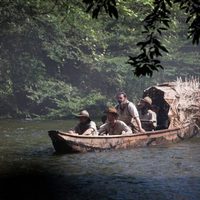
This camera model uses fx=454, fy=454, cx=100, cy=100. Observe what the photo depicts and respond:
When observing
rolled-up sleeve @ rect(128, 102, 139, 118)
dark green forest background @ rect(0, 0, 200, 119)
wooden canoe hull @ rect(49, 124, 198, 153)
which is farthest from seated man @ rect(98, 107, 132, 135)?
dark green forest background @ rect(0, 0, 200, 119)

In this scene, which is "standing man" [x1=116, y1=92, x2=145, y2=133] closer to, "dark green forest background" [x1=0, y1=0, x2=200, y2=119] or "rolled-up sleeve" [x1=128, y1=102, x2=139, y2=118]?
"rolled-up sleeve" [x1=128, y1=102, x2=139, y2=118]

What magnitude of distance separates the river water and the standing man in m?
0.89

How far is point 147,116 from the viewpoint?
53.4 feet

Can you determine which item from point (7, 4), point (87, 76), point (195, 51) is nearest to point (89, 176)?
point (7, 4)

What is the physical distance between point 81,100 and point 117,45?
5.80 m

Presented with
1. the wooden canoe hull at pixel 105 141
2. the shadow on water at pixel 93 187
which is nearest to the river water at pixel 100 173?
the shadow on water at pixel 93 187

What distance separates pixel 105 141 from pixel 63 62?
50.5 feet

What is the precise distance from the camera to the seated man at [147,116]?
1609 cm

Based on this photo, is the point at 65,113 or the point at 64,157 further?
the point at 65,113

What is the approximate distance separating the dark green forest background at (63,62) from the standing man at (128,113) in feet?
29.3

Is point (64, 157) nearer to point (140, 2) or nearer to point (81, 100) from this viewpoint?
point (140, 2)

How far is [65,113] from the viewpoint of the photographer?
25875mm

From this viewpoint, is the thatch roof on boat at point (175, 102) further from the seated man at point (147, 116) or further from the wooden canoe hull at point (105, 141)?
the wooden canoe hull at point (105, 141)

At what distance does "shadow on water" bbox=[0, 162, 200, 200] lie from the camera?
873 centimetres
